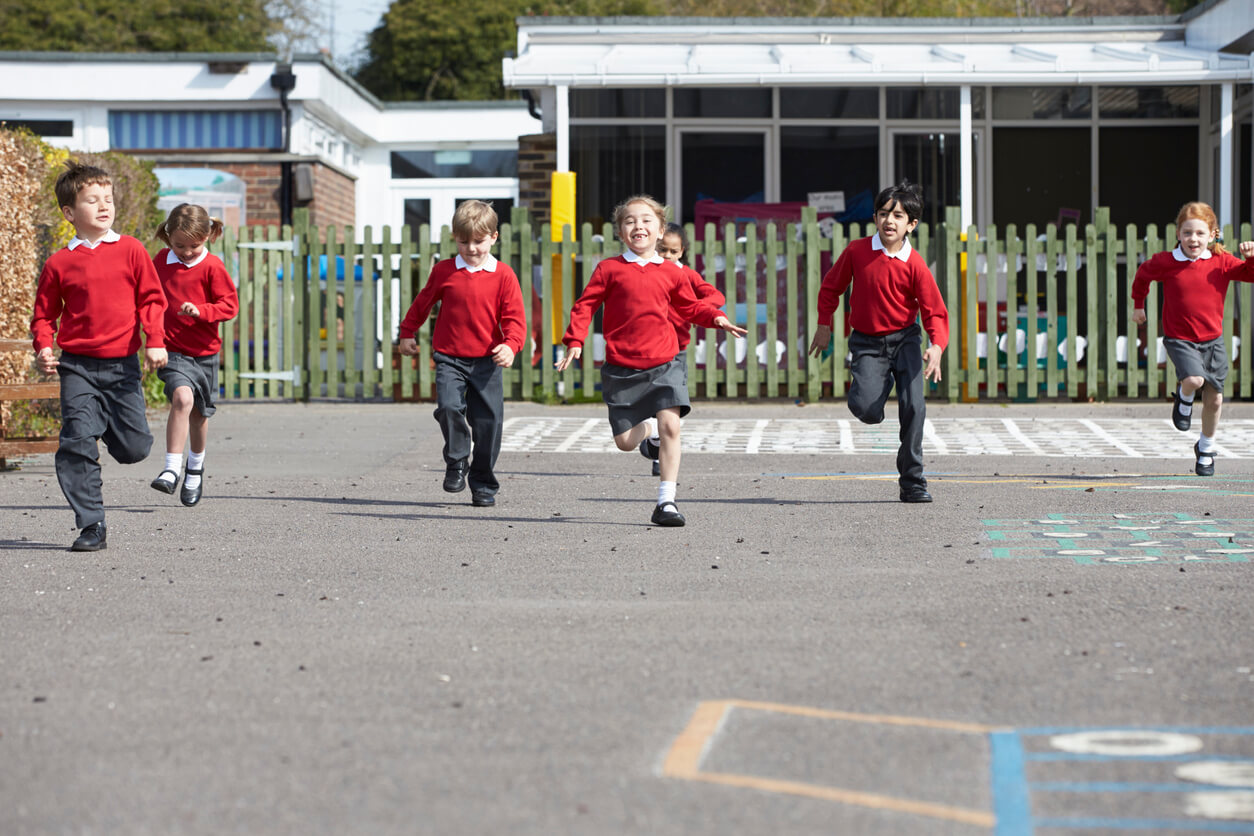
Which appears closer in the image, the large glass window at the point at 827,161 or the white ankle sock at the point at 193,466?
the white ankle sock at the point at 193,466

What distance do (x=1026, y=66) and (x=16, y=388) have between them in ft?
35.1

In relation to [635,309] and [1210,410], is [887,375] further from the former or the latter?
[1210,410]

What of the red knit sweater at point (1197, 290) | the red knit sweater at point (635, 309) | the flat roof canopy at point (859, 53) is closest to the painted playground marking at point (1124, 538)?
the red knit sweater at point (635, 309)

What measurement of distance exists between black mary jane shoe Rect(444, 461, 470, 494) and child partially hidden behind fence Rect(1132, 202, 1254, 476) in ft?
13.4

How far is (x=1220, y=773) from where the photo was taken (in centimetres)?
357

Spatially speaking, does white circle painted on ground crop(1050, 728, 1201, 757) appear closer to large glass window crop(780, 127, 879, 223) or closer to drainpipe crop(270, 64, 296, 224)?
large glass window crop(780, 127, 879, 223)

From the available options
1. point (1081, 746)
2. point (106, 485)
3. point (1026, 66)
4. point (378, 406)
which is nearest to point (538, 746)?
point (1081, 746)

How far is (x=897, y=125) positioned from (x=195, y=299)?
473 inches

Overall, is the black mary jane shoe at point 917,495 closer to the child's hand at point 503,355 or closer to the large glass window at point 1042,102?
the child's hand at point 503,355

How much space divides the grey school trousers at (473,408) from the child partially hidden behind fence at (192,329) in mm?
1164

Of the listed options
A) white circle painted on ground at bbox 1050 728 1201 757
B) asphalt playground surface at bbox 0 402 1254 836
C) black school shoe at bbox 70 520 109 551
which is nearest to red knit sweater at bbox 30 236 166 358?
black school shoe at bbox 70 520 109 551

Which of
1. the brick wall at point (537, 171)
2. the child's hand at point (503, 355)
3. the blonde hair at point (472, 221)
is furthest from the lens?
the brick wall at point (537, 171)

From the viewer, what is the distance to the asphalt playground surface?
3.46m

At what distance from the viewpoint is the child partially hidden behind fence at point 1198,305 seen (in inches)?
378
